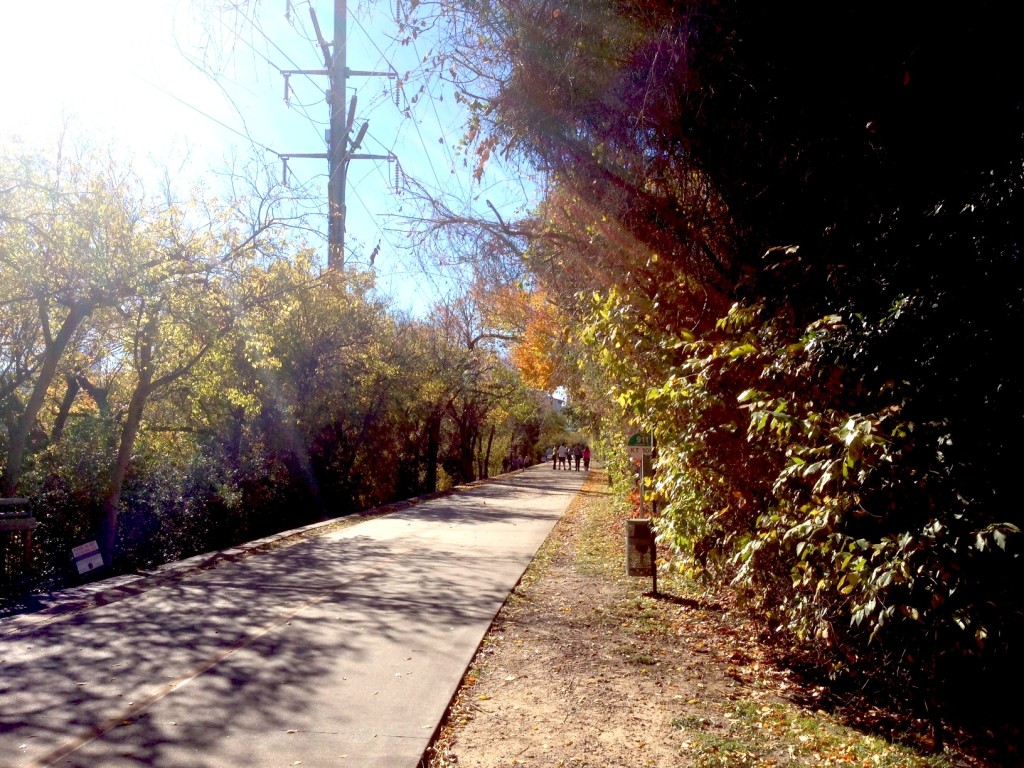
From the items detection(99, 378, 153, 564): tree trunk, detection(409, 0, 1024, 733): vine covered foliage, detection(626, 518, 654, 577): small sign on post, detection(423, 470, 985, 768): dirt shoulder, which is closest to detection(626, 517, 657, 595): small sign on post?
detection(626, 518, 654, 577): small sign on post

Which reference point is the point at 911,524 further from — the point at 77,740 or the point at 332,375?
the point at 332,375

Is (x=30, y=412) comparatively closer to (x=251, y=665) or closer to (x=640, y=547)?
(x=251, y=665)

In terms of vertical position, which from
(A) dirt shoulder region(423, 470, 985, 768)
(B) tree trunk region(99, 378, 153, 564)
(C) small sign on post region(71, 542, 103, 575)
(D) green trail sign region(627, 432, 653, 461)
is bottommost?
(A) dirt shoulder region(423, 470, 985, 768)

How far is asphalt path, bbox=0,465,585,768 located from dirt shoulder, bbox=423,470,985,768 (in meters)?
0.33

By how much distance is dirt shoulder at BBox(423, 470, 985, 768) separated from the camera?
5.10 metres

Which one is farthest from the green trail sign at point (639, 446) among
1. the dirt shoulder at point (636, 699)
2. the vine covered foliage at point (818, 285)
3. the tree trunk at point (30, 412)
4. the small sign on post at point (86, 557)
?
the tree trunk at point (30, 412)

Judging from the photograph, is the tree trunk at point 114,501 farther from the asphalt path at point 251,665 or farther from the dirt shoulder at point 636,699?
the dirt shoulder at point 636,699

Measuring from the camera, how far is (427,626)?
8.50 metres

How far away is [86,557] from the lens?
1184 centimetres

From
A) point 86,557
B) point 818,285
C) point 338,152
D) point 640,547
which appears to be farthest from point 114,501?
point 818,285

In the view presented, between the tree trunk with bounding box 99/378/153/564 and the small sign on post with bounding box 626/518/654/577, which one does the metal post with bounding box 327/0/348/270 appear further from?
the small sign on post with bounding box 626/518/654/577

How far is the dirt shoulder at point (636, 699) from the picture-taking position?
16.7 ft

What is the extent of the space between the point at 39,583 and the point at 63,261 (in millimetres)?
5059

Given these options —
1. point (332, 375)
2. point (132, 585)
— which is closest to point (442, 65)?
point (132, 585)
